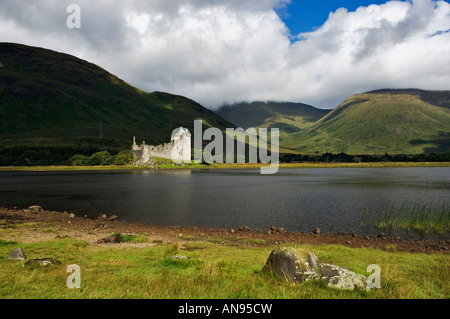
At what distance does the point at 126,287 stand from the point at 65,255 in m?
8.20

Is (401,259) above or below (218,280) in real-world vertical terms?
below

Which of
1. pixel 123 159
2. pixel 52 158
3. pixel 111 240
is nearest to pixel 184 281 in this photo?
pixel 111 240

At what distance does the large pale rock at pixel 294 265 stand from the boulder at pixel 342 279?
13.4 inches

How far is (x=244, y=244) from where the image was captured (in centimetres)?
2139

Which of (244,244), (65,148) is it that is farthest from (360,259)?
(65,148)

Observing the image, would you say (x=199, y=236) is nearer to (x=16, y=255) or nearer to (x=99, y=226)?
(x=99, y=226)

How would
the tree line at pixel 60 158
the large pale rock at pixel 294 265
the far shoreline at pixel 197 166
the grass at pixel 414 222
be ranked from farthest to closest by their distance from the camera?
the tree line at pixel 60 158 < the far shoreline at pixel 197 166 < the grass at pixel 414 222 < the large pale rock at pixel 294 265

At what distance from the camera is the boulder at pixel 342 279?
938 cm

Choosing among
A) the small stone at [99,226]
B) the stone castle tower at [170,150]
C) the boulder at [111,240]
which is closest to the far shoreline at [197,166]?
the stone castle tower at [170,150]

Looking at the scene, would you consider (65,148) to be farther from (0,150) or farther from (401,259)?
(401,259)

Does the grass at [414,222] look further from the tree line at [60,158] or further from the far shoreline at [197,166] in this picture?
the tree line at [60,158]

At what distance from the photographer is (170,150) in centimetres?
18288

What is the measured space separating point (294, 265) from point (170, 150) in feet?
582

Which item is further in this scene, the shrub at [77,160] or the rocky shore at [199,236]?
the shrub at [77,160]
